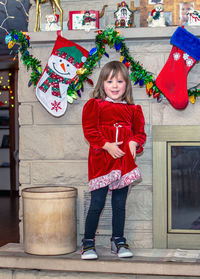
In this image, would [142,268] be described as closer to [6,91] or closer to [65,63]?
[65,63]

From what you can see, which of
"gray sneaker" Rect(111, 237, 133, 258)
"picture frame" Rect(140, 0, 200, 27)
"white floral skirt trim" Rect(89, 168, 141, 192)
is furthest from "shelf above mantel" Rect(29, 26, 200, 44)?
"gray sneaker" Rect(111, 237, 133, 258)

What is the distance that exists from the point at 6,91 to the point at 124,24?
3.98 metres

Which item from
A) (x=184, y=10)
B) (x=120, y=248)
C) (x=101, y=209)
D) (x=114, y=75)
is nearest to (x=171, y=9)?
(x=184, y=10)

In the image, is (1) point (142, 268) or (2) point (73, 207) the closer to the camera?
(1) point (142, 268)

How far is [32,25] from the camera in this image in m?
2.33

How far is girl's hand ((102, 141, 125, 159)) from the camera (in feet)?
6.14

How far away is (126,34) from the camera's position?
214 cm

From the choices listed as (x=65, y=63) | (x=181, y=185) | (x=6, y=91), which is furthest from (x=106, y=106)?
(x=6, y=91)

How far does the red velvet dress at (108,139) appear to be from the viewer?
1.91m

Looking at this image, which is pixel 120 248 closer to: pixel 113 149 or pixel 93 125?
pixel 113 149

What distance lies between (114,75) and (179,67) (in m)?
0.39

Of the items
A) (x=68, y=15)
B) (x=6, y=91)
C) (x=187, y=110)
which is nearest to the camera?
(x=187, y=110)

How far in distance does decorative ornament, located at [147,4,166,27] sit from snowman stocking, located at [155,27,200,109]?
122 mm

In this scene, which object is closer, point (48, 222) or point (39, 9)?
point (48, 222)
